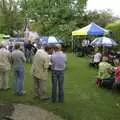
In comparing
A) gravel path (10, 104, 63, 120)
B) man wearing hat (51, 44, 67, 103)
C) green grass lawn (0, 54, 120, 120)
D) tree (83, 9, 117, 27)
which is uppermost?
tree (83, 9, 117, 27)

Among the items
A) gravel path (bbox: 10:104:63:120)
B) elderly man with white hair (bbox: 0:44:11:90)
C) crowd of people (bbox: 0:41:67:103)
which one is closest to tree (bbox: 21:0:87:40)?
elderly man with white hair (bbox: 0:44:11:90)

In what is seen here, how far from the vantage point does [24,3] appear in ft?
184

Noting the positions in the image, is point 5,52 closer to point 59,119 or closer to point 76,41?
point 59,119

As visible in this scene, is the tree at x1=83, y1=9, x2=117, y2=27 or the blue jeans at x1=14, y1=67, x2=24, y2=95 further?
the tree at x1=83, y1=9, x2=117, y2=27

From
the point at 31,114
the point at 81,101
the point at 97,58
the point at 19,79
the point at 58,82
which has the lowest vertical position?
the point at 81,101

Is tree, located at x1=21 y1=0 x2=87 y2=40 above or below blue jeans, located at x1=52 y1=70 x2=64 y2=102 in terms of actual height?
above

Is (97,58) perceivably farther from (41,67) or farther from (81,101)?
(41,67)

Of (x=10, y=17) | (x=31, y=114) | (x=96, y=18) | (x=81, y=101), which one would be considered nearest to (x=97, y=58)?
(x=81, y=101)

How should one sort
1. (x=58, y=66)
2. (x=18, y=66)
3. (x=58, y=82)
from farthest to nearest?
(x=18, y=66), (x=58, y=82), (x=58, y=66)

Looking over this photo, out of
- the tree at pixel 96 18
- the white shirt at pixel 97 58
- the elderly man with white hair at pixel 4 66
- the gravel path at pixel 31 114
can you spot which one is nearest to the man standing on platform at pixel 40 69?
the gravel path at pixel 31 114

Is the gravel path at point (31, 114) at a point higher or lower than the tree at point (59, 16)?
lower

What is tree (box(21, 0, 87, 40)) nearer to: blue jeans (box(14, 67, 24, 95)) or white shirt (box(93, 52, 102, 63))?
white shirt (box(93, 52, 102, 63))

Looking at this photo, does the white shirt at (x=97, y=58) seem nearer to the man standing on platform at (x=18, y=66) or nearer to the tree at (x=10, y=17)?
the man standing on platform at (x=18, y=66)

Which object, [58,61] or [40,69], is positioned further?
[40,69]
